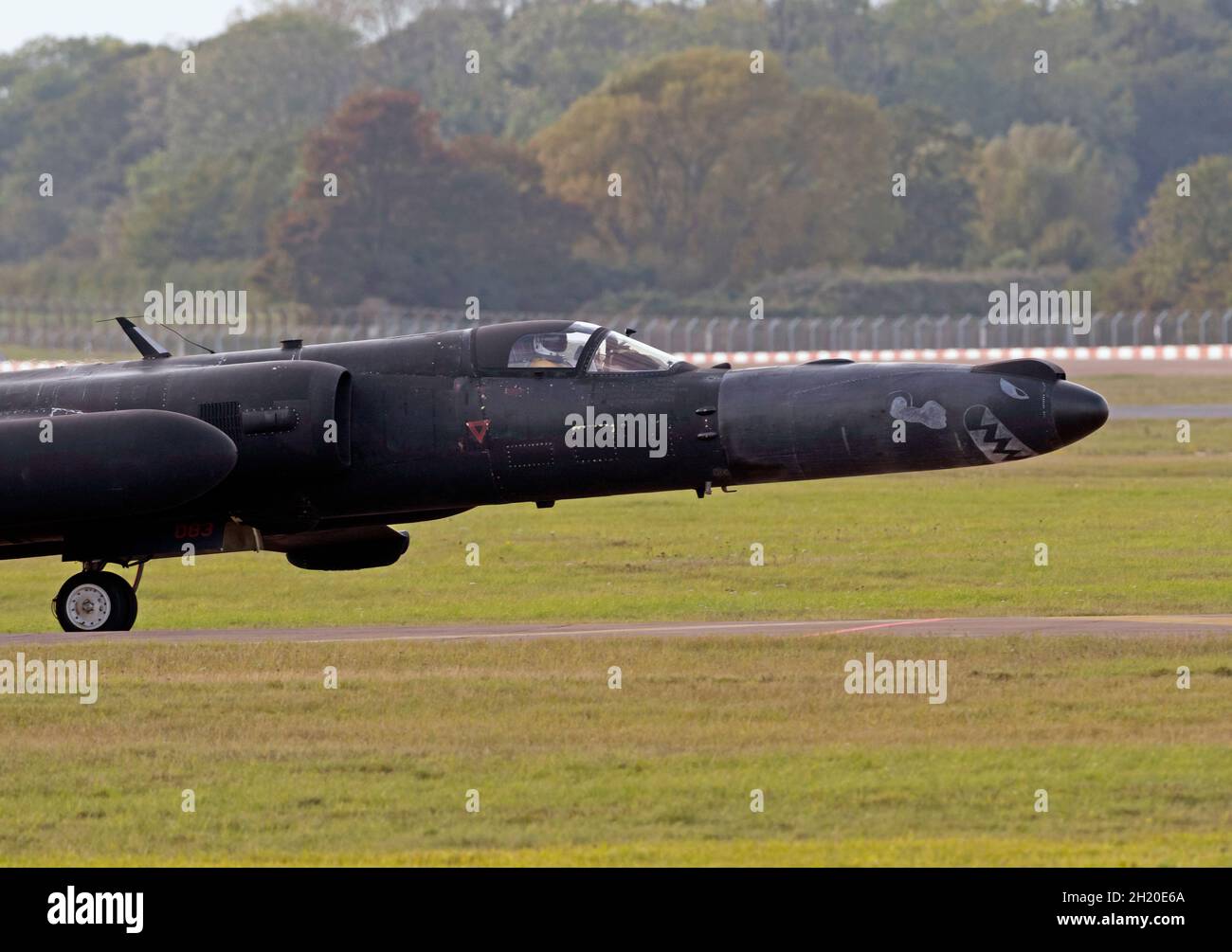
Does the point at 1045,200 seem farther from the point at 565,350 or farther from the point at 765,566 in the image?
the point at 565,350

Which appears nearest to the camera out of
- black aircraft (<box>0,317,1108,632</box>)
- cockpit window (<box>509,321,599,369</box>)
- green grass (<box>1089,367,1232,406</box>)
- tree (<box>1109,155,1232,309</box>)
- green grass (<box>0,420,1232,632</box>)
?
black aircraft (<box>0,317,1108,632</box>)

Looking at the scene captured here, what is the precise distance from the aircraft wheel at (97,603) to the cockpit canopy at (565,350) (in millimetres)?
4341

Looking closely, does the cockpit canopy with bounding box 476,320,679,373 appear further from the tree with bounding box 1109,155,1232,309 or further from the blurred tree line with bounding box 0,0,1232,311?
the tree with bounding box 1109,155,1232,309

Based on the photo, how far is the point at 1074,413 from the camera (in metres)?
18.5

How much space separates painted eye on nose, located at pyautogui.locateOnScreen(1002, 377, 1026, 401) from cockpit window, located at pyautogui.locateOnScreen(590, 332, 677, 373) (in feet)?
10.2

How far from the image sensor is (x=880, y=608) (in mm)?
23594

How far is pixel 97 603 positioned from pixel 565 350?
5.31 meters

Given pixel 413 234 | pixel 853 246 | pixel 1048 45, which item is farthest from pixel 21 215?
pixel 1048 45

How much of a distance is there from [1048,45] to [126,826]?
593ft

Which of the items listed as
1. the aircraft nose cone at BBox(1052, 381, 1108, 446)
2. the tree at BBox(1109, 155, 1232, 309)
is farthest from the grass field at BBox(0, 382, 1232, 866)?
the tree at BBox(1109, 155, 1232, 309)

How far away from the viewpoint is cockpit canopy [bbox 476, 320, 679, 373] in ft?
66.1

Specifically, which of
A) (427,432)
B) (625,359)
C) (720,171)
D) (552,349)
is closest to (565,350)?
(552,349)

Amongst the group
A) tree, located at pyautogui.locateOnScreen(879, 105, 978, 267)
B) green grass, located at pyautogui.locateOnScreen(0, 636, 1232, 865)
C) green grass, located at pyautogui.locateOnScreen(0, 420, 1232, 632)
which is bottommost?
green grass, located at pyautogui.locateOnScreen(0, 636, 1232, 865)

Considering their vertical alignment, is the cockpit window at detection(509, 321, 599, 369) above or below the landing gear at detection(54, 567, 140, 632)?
above
